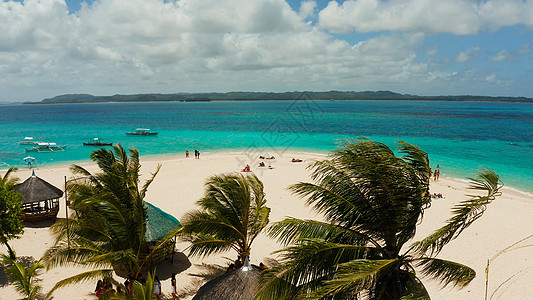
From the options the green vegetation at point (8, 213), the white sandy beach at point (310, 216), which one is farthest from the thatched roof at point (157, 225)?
the green vegetation at point (8, 213)

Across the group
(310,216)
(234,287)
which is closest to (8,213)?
(234,287)

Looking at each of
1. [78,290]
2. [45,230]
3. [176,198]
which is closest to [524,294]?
[78,290]

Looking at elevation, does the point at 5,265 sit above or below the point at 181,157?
above

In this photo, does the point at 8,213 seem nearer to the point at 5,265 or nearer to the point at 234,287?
the point at 5,265

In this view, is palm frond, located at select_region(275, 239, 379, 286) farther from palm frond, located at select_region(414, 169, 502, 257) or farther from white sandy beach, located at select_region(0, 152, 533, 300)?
white sandy beach, located at select_region(0, 152, 533, 300)

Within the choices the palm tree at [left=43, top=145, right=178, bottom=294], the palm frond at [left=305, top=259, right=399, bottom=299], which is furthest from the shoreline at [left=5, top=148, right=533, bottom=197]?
the palm frond at [left=305, top=259, right=399, bottom=299]

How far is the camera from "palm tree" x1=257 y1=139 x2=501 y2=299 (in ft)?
14.0

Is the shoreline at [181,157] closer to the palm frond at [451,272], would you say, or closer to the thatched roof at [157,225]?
the thatched roof at [157,225]

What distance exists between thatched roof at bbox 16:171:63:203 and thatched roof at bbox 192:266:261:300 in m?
10.3

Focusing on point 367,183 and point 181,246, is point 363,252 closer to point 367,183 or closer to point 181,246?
point 367,183

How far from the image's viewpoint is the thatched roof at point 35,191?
13.5 metres

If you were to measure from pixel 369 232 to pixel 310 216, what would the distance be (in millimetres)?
10244

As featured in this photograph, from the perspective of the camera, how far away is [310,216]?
15.1 meters

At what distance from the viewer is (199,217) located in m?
8.15
